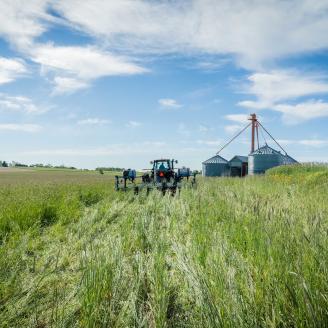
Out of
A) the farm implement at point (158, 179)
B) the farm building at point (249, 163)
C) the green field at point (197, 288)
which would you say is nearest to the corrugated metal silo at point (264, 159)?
the farm building at point (249, 163)

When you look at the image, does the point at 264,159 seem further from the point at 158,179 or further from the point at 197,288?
the point at 197,288

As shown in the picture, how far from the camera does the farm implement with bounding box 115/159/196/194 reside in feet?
60.3

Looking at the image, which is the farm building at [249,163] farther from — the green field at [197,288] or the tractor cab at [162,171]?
the green field at [197,288]

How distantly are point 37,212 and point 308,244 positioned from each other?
748 centimetres

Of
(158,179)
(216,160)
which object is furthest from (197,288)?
(216,160)

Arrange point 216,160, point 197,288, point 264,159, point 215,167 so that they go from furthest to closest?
1. point 216,160
2. point 215,167
3. point 264,159
4. point 197,288

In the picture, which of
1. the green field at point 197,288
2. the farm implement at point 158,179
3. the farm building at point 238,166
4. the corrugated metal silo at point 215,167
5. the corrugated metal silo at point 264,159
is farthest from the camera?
the farm building at point 238,166

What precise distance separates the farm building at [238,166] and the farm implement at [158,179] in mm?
26806

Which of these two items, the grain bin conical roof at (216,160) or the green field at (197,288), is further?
the grain bin conical roof at (216,160)

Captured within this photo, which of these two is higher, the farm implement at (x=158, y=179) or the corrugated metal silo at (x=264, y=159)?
the corrugated metal silo at (x=264, y=159)

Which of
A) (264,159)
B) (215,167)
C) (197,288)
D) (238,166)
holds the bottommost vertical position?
(197,288)

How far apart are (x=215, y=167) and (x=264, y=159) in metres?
7.23

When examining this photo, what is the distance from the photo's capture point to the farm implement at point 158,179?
1839cm

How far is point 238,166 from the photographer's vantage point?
48.2 metres
